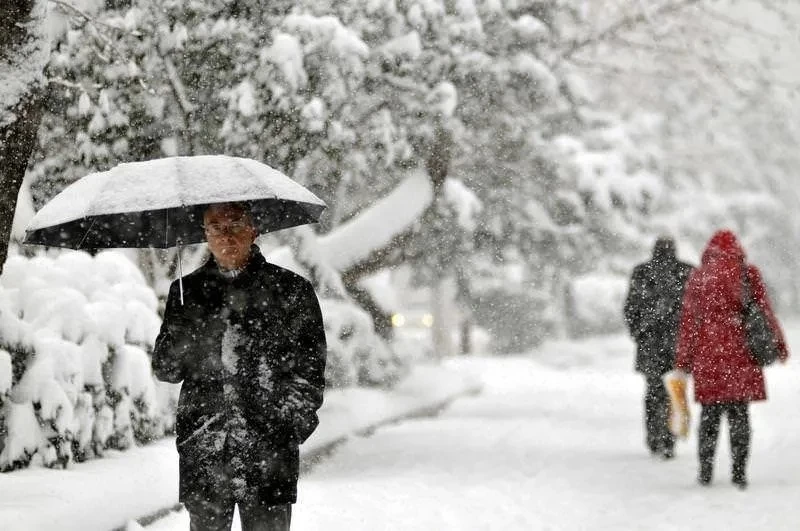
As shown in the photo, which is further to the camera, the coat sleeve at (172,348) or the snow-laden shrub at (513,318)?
the snow-laden shrub at (513,318)

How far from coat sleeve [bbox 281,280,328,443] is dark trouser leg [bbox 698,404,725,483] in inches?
215

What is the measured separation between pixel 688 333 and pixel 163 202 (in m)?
5.78

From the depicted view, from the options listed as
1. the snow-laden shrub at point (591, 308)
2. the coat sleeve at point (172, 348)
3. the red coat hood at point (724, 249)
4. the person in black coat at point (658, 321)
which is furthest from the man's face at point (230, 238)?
the snow-laden shrub at point (591, 308)

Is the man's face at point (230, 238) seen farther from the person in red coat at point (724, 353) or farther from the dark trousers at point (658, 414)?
the dark trousers at point (658, 414)

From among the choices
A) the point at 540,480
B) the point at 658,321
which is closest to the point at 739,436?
the point at 540,480

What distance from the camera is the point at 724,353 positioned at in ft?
29.3

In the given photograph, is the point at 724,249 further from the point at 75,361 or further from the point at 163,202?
the point at 163,202

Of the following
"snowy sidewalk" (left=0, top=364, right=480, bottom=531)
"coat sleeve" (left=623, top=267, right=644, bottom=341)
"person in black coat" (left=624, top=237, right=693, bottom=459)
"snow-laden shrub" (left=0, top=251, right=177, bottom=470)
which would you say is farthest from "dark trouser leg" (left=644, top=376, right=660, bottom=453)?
"snow-laden shrub" (left=0, top=251, right=177, bottom=470)

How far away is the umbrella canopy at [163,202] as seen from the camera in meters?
4.68

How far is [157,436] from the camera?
384 inches

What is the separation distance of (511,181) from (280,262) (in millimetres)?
5371

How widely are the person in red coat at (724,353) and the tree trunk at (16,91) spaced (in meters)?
5.31

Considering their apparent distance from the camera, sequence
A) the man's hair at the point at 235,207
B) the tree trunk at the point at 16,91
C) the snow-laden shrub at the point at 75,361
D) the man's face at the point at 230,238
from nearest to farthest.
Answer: the man's face at the point at 230,238 < the man's hair at the point at 235,207 < the tree trunk at the point at 16,91 < the snow-laden shrub at the point at 75,361

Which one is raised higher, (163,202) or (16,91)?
(16,91)
